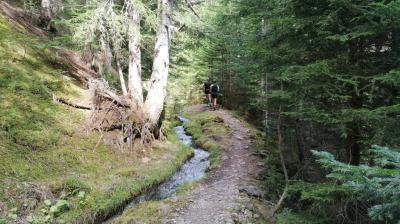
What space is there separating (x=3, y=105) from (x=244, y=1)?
281 inches

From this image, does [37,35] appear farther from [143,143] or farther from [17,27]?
[143,143]

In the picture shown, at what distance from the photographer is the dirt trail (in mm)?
8625

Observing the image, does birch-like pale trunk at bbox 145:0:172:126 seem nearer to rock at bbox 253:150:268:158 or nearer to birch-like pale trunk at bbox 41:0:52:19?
rock at bbox 253:150:268:158

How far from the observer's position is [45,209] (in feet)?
25.4

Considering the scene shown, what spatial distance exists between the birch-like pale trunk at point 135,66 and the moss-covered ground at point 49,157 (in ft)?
5.89

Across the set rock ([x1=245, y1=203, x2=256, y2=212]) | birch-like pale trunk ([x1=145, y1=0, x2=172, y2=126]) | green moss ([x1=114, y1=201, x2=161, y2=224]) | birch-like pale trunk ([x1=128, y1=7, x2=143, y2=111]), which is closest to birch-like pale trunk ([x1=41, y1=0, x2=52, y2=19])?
birch-like pale trunk ([x1=128, y1=7, x2=143, y2=111])

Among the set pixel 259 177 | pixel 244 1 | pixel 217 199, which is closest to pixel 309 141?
pixel 259 177

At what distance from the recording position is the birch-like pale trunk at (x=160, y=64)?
13.9 meters

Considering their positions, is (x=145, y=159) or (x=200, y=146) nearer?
(x=145, y=159)

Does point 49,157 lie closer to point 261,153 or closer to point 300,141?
point 300,141

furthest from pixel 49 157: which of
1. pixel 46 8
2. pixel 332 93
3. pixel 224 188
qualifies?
pixel 46 8

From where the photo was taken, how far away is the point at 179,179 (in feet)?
39.8

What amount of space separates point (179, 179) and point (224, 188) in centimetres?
202

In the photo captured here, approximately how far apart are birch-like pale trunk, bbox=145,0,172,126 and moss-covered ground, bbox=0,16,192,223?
1.54 m
